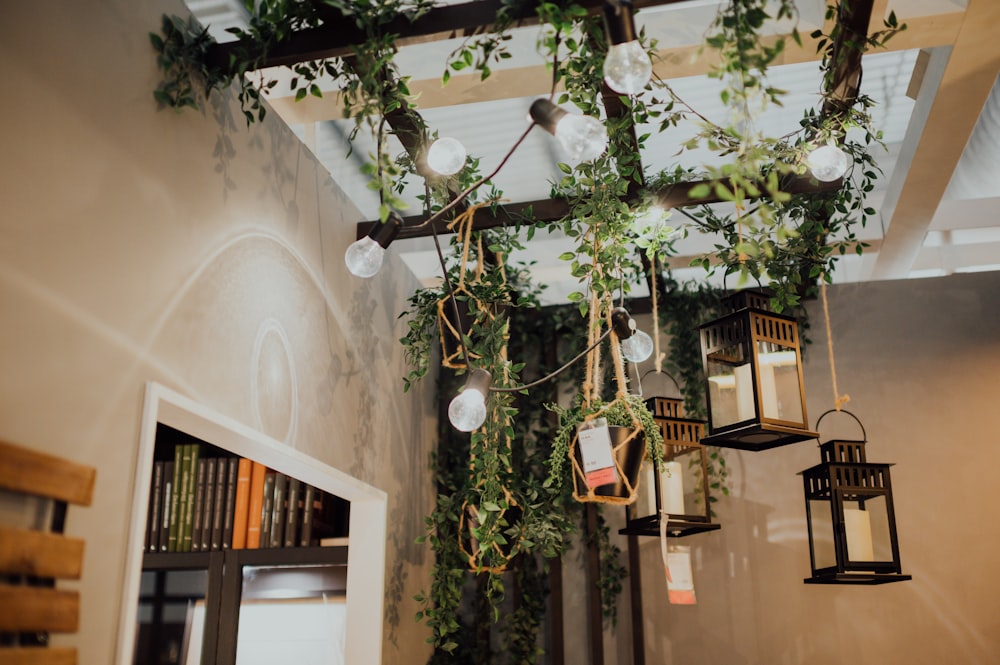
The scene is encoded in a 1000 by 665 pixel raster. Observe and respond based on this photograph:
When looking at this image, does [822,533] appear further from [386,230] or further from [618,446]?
[386,230]

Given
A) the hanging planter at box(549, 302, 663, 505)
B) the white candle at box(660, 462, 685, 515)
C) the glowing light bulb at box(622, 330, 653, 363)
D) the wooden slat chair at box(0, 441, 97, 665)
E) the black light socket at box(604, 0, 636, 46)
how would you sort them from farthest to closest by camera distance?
the white candle at box(660, 462, 685, 515)
the glowing light bulb at box(622, 330, 653, 363)
the hanging planter at box(549, 302, 663, 505)
the black light socket at box(604, 0, 636, 46)
the wooden slat chair at box(0, 441, 97, 665)

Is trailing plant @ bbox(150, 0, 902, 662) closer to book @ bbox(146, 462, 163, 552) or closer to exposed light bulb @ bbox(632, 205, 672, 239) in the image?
exposed light bulb @ bbox(632, 205, 672, 239)

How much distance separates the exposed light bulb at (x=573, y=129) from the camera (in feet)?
7.06

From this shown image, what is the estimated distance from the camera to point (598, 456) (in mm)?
2711

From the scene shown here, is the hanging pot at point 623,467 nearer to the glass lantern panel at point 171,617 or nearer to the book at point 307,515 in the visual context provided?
the book at point 307,515

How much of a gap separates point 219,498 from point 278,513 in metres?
0.26

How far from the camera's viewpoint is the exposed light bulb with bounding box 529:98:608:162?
2.15 metres

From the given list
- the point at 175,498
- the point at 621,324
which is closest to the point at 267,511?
the point at 175,498

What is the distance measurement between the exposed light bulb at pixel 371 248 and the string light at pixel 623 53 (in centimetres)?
86

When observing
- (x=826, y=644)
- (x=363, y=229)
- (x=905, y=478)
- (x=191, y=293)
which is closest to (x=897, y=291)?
(x=905, y=478)

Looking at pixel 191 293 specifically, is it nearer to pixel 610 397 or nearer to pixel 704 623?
pixel 610 397

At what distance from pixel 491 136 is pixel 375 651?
91.2 inches

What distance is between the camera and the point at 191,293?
2361mm

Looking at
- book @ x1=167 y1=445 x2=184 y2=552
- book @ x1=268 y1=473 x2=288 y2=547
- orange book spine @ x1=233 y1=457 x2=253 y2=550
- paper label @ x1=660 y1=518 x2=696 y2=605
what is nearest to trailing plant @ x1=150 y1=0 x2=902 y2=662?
paper label @ x1=660 y1=518 x2=696 y2=605
